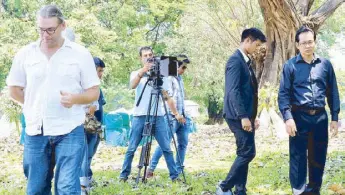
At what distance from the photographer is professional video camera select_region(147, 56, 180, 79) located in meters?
6.79

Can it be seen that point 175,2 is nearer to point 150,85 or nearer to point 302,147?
point 150,85

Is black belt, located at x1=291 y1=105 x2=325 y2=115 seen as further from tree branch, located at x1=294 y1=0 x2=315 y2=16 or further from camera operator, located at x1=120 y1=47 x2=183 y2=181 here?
tree branch, located at x1=294 y1=0 x2=315 y2=16

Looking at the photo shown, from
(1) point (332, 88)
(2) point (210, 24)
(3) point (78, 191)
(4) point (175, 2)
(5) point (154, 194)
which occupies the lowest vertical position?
(5) point (154, 194)

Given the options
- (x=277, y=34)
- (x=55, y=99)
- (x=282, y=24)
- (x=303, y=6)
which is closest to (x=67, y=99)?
(x=55, y=99)

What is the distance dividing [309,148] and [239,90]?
2.97ft

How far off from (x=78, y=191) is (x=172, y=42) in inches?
943

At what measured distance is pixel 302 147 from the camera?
5.47 metres

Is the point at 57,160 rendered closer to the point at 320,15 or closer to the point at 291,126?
the point at 291,126

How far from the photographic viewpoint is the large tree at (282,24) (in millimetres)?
12373

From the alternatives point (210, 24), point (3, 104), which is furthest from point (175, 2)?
point (3, 104)

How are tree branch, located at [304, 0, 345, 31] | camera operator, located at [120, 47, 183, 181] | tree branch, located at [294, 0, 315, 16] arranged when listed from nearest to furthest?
1. camera operator, located at [120, 47, 183, 181]
2. tree branch, located at [304, 0, 345, 31]
3. tree branch, located at [294, 0, 315, 16]

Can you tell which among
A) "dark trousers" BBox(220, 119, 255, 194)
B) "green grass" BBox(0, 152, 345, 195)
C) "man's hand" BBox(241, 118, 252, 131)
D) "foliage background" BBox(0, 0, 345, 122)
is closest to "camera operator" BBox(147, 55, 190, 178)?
"green grass" BBox(0, 152, 345, 195)

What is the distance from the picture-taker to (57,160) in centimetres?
388

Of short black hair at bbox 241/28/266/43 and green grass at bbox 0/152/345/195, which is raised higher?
short black hair at bbox 241/28/266/43
